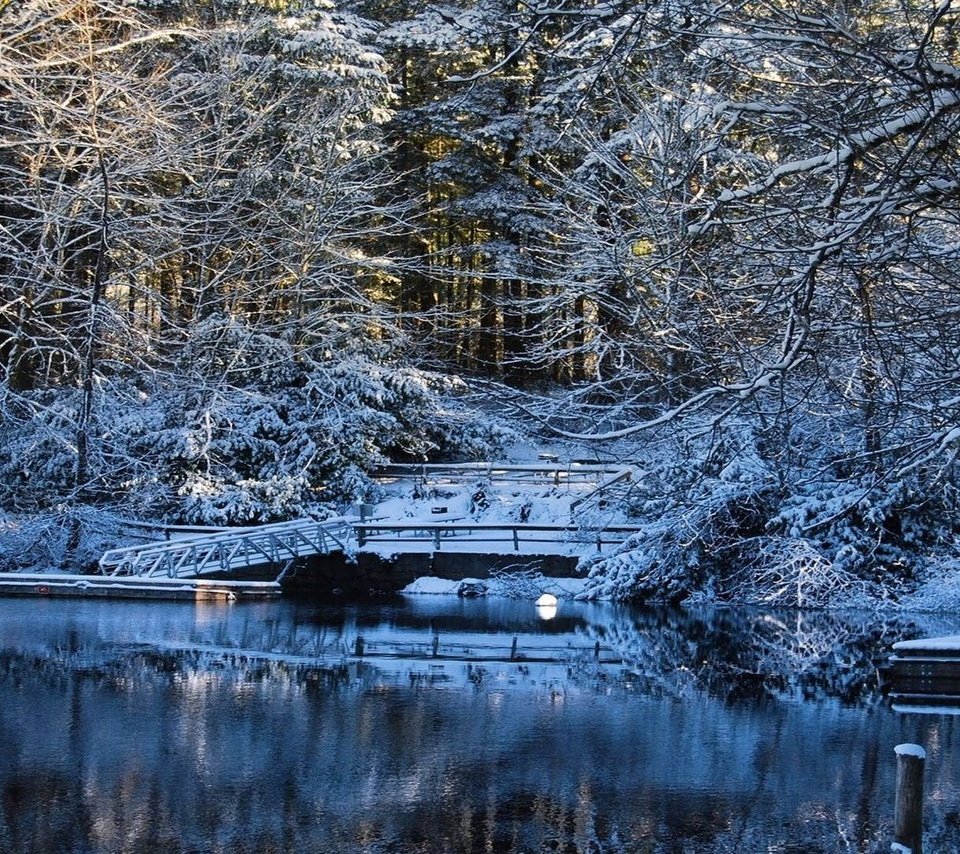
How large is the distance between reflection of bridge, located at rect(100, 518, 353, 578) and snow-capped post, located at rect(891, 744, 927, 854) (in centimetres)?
1747

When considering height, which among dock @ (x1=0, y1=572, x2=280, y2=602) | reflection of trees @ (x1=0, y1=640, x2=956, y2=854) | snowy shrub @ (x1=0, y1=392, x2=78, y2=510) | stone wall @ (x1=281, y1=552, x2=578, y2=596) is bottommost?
reflection of trees @ (x1=0, y1=640, x2=956, y2=854)

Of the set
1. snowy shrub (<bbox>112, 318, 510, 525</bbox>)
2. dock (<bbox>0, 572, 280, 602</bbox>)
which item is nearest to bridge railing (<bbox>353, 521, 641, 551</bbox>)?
snowy shrub (<bbox>112, 318, 510, 525</bbox>)

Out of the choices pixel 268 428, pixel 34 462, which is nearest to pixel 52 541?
pixel 34 462

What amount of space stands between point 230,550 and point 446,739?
44.9 ft

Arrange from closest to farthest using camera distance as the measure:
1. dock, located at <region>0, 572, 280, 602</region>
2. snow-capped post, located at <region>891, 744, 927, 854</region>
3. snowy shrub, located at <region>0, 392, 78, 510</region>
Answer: snow-capped post, located at <region>891, 744, 927, 854</region>, dock, located at <region>0, 572, 280, 602</region>, snowy shrub, located at <region>0, 392, 78, 510</region>

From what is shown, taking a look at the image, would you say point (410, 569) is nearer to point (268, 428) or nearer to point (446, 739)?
point (268, 428)

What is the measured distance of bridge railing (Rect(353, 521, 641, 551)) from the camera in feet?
80.3

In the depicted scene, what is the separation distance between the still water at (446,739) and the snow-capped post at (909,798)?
25.7 inches

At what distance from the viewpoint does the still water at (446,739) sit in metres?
8.50

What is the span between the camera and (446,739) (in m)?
11.3

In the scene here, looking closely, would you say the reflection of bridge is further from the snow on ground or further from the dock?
the snow on ground

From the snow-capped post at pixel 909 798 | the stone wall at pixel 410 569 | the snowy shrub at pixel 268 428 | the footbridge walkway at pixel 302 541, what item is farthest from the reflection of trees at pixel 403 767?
the snowy shrub at pixel 268 428

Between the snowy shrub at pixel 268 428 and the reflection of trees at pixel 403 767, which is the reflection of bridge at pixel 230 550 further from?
the reflection of trees at pixel 403 767

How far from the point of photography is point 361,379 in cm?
2888
